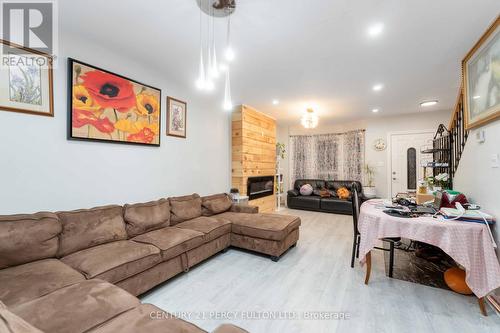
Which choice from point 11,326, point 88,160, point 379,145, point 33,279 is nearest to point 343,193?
point 379,145

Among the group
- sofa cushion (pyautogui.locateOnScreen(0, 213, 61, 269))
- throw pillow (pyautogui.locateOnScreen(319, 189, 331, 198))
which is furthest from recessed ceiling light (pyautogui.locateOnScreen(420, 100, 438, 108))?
sofa cushion (pyautogui.locateOnScreen(0, 213, 61, 269))

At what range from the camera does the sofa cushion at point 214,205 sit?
3.49 meters

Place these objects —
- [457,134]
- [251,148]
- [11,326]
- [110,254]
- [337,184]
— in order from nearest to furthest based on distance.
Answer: [11,326]
[110,254]
[457,134]
[251,148]
[337,184]

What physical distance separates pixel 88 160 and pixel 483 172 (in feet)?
13.7

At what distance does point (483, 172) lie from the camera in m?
2.19

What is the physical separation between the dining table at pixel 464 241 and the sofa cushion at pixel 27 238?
2979 mm

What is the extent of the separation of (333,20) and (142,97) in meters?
2.45

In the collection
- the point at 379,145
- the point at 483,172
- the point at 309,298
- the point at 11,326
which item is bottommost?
the point at 309,298

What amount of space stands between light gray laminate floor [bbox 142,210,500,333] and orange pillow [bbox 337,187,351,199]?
9.75 ft

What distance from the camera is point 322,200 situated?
19.1 ft

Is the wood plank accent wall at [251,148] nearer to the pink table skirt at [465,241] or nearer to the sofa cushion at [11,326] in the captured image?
the pink table skirt at [465,241]

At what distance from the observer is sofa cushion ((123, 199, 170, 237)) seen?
2.47 metres

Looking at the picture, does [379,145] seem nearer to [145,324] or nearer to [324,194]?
[324,194]

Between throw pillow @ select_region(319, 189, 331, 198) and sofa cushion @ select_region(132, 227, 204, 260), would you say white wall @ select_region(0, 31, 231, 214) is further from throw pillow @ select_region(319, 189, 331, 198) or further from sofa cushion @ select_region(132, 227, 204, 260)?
throw pillow @ select_region(319, 189, 331, 198)
